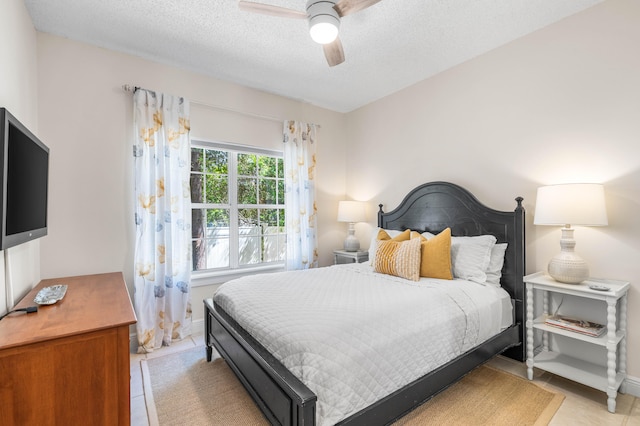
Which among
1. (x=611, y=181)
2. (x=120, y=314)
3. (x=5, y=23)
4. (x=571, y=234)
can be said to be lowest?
(x=120, y=314)

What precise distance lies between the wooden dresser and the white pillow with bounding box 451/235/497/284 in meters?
2.37

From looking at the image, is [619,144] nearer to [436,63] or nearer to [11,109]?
[436,63]

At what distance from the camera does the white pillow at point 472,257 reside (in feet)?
8.19

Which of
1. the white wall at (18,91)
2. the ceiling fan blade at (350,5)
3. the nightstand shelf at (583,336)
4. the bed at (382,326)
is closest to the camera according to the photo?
the bed at (382,326)

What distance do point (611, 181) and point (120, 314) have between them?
324 centimetres

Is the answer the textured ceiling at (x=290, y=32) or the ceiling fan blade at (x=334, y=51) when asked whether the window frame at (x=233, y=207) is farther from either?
the ceiling fan blade at (x=334, y=51)

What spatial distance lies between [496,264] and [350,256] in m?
1.72

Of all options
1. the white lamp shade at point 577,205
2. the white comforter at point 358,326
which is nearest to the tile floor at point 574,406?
the white comforter at point 358,326

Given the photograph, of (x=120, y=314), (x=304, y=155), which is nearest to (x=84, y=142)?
(x=120, y=314)

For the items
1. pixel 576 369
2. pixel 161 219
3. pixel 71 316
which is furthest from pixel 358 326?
pixel 161 219

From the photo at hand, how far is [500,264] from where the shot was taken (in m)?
2.58

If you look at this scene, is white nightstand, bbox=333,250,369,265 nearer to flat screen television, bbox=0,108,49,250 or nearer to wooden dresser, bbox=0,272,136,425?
wooden dresser, bbox=0,272,136,425

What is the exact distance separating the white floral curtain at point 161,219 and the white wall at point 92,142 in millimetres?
136

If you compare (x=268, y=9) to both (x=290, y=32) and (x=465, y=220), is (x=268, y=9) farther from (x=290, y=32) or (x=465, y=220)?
(x=465, y=220)
